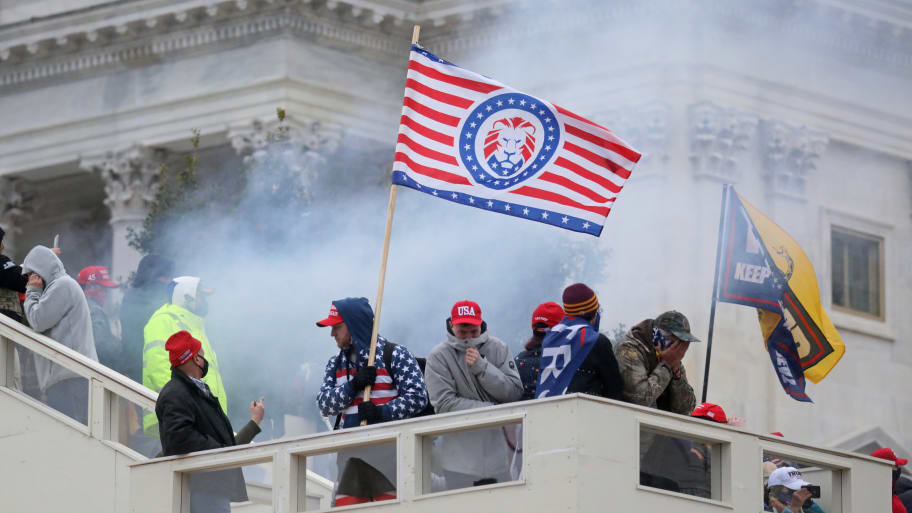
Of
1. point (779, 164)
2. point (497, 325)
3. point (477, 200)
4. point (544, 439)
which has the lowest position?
point (544, 439)

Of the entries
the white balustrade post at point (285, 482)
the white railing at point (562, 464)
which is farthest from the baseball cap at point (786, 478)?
the white balustrade post at point (285, 482)

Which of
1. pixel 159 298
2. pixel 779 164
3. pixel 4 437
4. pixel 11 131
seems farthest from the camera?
pixel 11 131

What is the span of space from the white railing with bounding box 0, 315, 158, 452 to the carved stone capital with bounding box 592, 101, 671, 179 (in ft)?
52.0

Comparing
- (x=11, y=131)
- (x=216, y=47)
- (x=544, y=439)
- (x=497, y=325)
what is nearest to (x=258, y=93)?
(x=216, y=47)

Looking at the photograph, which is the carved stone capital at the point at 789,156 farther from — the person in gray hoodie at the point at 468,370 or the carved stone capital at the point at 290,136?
the person in gray hoodie at the point at 468,370

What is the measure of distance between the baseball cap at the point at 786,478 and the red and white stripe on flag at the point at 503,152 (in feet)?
6.08

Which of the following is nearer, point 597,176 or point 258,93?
point 597,176

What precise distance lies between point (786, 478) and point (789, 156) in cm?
1776

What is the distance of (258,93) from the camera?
34.5 meters

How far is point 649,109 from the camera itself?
108ft

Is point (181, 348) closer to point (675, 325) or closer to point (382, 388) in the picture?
point (382, 388)

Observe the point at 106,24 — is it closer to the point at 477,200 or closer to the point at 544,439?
the point at 477,200

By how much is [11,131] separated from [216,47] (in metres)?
3.48

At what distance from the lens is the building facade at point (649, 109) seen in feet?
108
